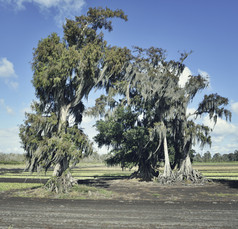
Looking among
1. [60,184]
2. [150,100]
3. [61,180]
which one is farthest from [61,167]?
[150,100]

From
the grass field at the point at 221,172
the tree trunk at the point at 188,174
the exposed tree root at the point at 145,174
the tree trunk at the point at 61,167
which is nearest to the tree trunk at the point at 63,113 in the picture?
the tree trunk at the point at 61,167

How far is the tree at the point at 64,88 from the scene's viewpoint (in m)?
15.2

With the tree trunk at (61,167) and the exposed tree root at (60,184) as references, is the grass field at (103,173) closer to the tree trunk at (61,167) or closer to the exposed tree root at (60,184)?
the exposed tree root at (60,184)

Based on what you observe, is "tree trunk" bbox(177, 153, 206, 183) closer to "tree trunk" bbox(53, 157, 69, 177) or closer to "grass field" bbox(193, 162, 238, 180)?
Answer: "grass field" bbox(193, 162, 238, 180)

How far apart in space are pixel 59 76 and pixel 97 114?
882 centimetres

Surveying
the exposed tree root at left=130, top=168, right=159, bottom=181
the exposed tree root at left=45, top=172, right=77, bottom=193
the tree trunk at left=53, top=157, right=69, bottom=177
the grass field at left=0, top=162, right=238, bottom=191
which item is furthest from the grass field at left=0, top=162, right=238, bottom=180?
the exposed tree root at left=130, top=168, right=159, bottom=181

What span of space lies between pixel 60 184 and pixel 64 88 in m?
7.20

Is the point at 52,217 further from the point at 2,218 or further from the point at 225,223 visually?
the point at 225,223

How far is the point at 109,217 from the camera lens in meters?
8.34

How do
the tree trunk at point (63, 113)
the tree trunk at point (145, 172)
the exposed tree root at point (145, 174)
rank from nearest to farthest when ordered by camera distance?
the tree trunk at point (63, 113) → the exposed tree root at point (145, 174) → the tree trunk at point (145, 172)

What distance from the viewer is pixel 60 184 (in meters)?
15.1

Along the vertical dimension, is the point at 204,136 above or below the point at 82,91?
below

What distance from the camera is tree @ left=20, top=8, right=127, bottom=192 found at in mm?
15227

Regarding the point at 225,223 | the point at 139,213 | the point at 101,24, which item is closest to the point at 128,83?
the point at 101,24
